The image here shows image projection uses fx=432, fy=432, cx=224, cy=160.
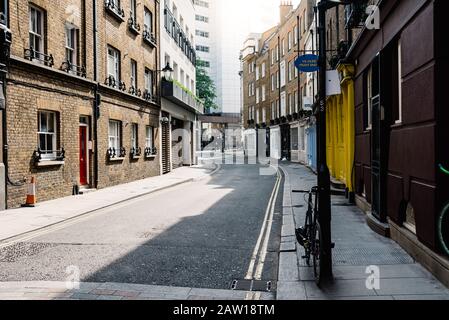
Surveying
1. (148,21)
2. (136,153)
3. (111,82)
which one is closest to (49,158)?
(111,82)

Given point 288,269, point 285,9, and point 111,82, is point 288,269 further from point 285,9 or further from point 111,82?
point 285,9

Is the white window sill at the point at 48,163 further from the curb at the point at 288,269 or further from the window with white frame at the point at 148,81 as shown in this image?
the window with white frame at the point at 148,81

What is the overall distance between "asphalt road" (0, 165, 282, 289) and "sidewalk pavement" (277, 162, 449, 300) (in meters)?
0.36

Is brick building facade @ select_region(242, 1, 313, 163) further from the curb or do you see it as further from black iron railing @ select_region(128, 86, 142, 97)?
the curb

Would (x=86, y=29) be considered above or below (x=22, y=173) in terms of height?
above

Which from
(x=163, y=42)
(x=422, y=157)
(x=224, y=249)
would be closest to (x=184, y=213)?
(x=224, y=249)

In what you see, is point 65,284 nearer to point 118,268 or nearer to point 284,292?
point 118,268

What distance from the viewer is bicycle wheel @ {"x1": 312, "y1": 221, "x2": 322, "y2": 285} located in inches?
202

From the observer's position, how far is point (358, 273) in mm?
5469

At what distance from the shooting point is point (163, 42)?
26344 mm

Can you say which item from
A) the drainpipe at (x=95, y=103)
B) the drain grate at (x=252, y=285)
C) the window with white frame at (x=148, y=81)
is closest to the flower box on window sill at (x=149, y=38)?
the window with white frame at (x=148, y=81)

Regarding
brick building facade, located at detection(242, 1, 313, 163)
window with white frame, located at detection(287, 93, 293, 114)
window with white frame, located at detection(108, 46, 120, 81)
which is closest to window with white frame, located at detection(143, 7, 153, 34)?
window with white frame, located at detection(108, 46, 120, 81)

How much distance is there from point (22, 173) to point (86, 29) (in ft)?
21.1
